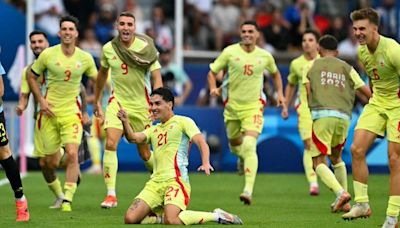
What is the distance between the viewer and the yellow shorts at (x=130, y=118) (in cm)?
1527

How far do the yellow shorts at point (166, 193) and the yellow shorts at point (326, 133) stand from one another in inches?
120

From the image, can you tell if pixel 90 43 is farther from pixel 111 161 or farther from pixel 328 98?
pixel 328 98

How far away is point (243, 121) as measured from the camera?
17.1 m

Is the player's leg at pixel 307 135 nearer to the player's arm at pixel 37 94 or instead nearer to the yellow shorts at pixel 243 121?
the yellow shorts at pixel 243 121

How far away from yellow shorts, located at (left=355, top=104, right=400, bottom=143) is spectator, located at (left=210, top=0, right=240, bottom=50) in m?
14.3

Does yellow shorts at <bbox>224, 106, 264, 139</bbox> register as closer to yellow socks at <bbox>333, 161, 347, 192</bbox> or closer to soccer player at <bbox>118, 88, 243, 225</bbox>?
yellow socks at <bbox>333, 161, 347, 192</bbox>

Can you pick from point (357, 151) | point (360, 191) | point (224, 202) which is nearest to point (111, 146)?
point (224, 202)

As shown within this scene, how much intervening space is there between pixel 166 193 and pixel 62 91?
3649 millimetres

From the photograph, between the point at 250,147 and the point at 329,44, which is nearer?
the point at 329,44

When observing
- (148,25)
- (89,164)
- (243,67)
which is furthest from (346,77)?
(148,25)

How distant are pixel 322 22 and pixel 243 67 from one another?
11.0 m

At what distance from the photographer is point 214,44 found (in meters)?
27.0

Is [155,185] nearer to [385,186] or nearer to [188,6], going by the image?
[385,186]

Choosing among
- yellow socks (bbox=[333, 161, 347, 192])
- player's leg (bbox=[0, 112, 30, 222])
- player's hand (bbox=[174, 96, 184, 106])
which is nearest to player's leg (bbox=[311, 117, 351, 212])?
yellow socks (bbox=[333, 161, 347, 192])
